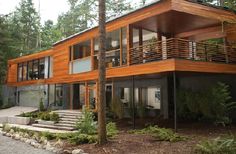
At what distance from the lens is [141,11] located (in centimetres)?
1506

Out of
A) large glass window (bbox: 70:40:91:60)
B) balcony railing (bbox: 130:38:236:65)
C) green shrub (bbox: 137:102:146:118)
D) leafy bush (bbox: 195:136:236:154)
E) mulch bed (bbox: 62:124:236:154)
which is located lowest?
mulch bed (bbox: 62:124:236:154)

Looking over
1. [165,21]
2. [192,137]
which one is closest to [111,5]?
[165,21]

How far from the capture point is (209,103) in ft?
46.5

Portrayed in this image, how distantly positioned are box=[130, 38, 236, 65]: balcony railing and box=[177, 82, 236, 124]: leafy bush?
68.7 inches

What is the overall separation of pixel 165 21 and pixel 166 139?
7.31 metres

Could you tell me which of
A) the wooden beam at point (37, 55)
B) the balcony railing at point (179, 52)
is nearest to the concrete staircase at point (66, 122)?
the balcony railing at point (179, 52)

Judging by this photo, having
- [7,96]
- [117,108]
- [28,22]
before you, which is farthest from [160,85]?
[28,22]

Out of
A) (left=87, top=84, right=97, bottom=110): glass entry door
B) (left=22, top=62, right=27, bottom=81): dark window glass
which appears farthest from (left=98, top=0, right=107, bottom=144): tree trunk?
(left=22, top=62, right=27, bottom=81): dark window glass

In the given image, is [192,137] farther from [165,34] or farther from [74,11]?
[74,11]

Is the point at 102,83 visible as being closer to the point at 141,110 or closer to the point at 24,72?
the point at 141,110

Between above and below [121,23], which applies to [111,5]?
above

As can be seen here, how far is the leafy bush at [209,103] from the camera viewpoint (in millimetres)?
13914

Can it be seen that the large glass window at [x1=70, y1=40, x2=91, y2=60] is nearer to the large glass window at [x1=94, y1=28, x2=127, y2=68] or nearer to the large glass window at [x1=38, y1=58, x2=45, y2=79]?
the large glass window at [x1=94, y1=28, x2=127, y2=68]

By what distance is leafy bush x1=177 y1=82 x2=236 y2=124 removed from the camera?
13.9 m
